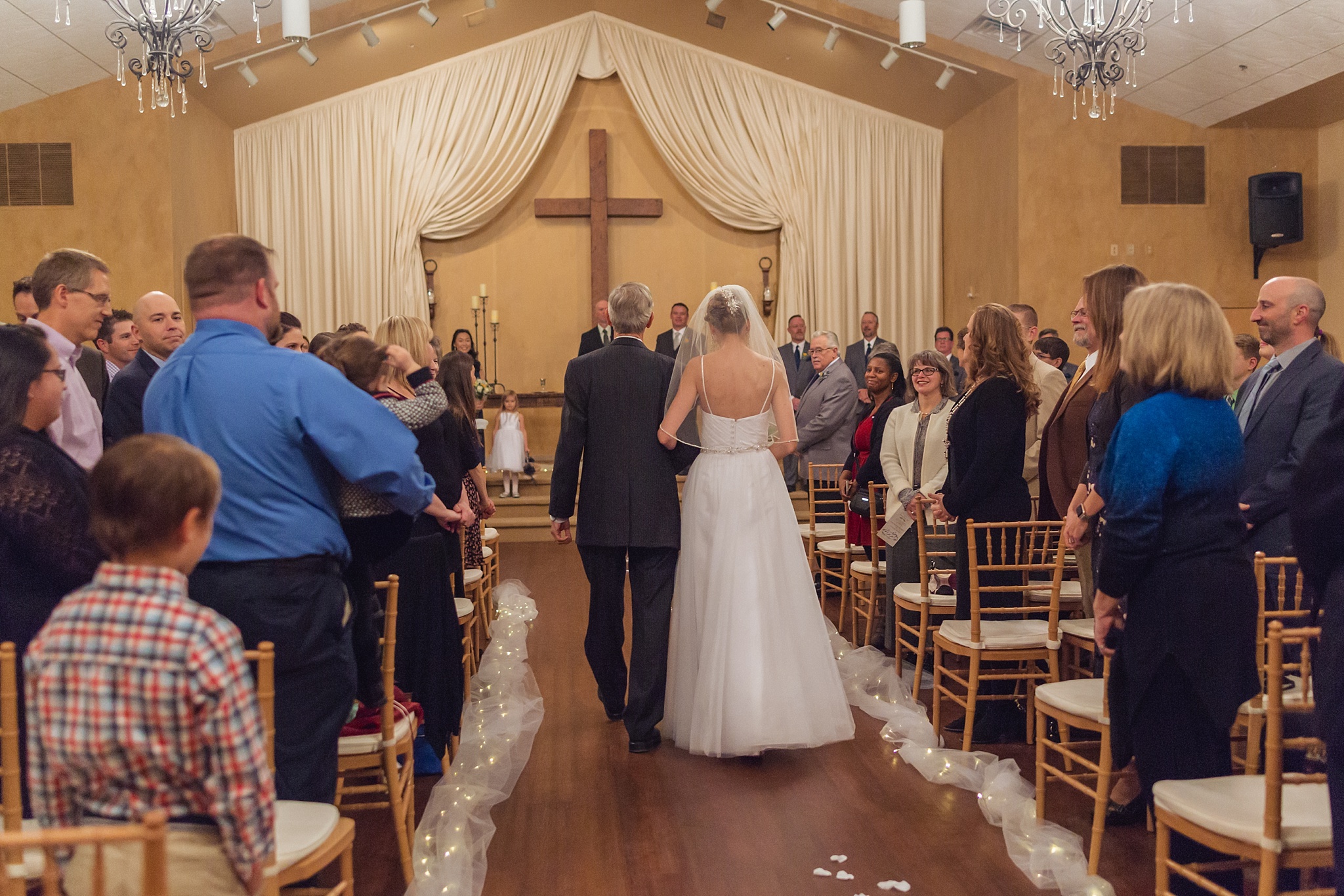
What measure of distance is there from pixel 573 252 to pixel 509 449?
108 inches

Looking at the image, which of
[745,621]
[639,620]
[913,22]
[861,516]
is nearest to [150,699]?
[745,621]

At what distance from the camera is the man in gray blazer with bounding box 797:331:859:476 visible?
7.72 meters

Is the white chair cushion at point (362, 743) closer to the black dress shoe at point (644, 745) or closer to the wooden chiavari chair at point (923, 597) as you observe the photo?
the black dress shoe at point (644, 745)

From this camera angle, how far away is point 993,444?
412cm

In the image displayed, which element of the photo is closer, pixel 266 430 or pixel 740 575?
pixel 266 430

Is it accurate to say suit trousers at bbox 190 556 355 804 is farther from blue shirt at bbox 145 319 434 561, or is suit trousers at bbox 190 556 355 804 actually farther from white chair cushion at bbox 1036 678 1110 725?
white chair cushion at bbox 1036 678 1110 725

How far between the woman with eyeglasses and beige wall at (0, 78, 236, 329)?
300 inches

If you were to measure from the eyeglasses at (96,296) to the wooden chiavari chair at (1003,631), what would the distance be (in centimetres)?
280

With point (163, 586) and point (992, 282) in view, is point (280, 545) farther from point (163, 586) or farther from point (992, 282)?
point (992, 282)

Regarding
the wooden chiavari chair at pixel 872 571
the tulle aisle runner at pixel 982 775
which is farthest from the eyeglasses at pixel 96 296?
the wooden chiavari chair at pixel 872 571

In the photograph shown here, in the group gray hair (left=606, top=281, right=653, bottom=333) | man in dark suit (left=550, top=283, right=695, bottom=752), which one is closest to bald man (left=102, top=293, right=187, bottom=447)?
man in dark suit (left=550, top=283, right=695, bottom=752)

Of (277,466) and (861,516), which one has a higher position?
(277,466)

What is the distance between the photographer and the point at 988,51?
9.71m

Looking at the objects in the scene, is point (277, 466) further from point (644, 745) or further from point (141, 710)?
point (644, 745)
